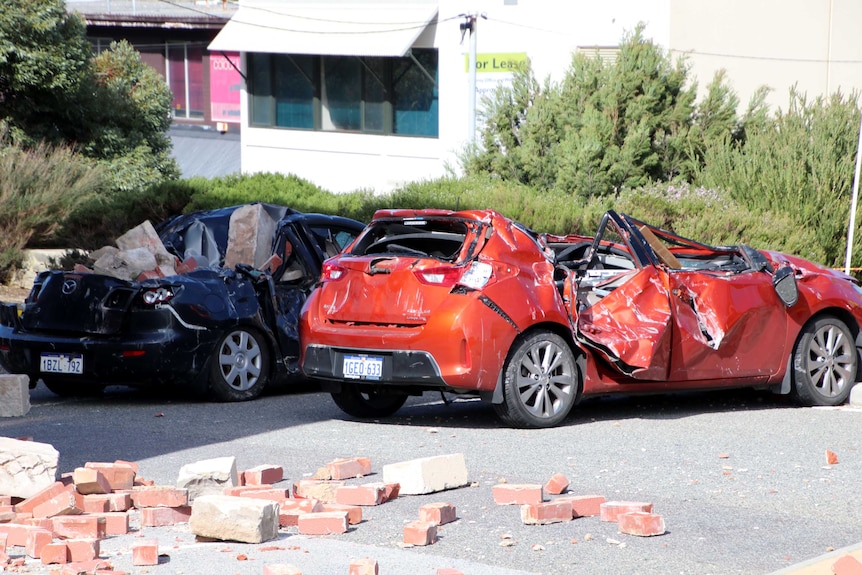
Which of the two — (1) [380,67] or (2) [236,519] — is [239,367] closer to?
(2) [236,519]

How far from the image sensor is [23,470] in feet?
21.5

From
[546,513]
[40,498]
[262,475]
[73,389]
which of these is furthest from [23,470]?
[73,389]

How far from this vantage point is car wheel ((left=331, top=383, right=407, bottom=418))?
31.6ft

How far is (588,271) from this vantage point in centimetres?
1001

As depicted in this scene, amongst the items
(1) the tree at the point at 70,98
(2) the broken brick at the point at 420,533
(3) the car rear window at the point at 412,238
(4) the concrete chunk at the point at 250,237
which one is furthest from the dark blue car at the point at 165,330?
(1) the tree at the point at 70,98

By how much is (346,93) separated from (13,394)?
78.8 ft

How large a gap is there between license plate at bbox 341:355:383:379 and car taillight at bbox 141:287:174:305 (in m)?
1.87

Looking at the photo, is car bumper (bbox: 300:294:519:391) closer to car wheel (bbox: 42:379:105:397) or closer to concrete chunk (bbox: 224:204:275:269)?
car wheel (bbox: 42:379:105:397)

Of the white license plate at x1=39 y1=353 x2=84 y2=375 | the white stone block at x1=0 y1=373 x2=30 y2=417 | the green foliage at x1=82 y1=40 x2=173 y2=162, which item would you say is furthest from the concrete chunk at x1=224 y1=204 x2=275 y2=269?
the green foliage at x1=82 y1=40 x2=173 y2=162

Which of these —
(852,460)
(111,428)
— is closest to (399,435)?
(111,428)

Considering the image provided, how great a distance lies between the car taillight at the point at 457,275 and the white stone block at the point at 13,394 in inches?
122

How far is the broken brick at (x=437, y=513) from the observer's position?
6.23 m

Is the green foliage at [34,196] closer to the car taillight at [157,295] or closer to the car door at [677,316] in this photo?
the car taillight at [157,295]

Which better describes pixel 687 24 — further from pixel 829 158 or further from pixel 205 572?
pixel 205 572
